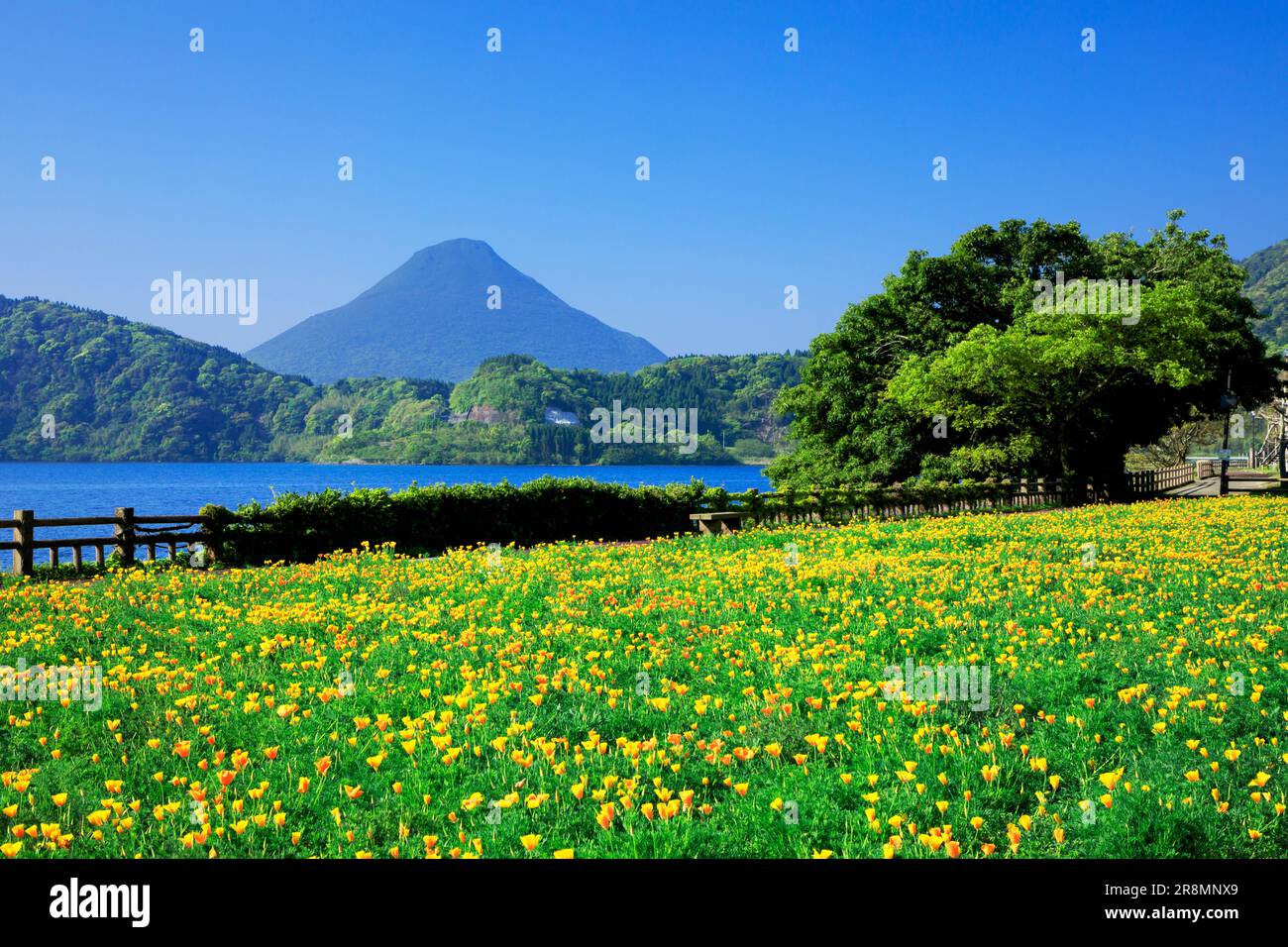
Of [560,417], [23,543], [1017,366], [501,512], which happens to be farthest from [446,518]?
[560,417]

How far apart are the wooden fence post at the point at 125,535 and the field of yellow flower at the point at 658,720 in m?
6.08

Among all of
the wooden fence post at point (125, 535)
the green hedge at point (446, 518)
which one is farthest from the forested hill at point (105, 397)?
the wooden fence post at point (125, 535)

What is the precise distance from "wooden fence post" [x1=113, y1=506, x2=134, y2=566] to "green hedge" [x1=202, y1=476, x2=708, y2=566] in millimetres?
1391

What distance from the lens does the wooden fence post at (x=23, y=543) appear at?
17062 mm

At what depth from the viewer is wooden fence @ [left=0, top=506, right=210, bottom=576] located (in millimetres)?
17109

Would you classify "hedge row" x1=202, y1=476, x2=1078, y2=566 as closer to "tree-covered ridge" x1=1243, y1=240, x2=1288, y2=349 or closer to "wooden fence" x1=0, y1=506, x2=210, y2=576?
"wooden fence" x1=0, y1=506, x2=210, y2=576

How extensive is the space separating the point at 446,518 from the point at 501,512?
1527mm

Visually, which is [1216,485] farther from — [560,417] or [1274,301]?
[1274,301]

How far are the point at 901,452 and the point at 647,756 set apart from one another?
35121 millimetres

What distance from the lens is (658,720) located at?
6.62m

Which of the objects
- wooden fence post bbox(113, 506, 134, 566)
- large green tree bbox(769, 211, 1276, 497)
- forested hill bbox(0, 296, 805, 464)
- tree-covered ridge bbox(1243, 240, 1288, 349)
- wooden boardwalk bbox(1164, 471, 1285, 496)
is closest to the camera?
wooden fence post bbox(113, 506, 134, 566)

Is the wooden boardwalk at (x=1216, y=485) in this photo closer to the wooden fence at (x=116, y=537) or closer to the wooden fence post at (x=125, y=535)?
the wooden fence at (x=116, y=537)

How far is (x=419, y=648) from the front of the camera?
882 centimetres

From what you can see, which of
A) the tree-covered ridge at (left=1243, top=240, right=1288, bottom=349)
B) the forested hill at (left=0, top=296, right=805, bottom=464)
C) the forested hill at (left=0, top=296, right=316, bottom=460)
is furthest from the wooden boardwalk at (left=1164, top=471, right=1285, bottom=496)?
the forested hill at (left=0, top=296, right=316, bottom=460)
